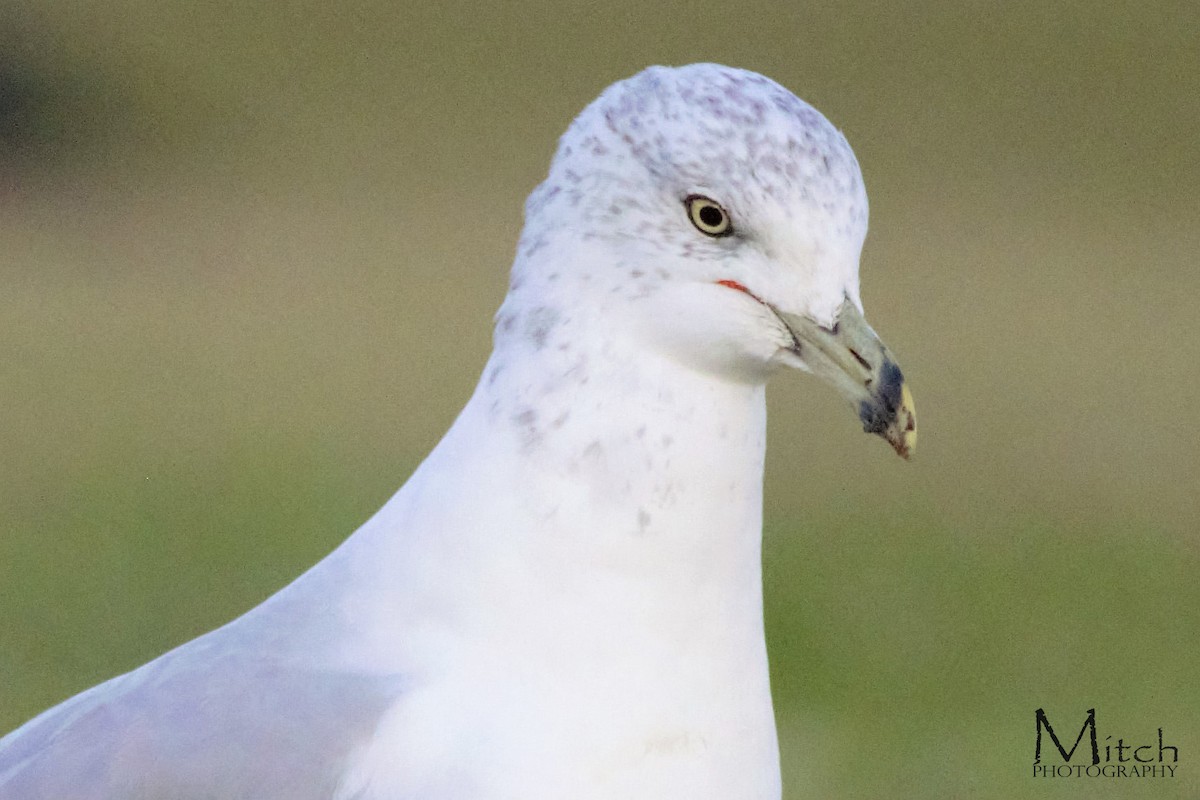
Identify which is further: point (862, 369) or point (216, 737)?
point (216, 737)

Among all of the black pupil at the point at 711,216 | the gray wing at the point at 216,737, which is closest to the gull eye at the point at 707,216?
the black pupil at the point at 711,216

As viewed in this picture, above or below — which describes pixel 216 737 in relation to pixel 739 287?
below

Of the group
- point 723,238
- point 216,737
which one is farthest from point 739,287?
point 216,737

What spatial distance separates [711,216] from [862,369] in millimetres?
151

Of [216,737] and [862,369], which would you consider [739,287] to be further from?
[216,737]

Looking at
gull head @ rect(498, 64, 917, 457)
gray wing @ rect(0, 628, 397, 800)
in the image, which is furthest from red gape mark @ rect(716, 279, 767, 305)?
gray wing @ rect(0, 628, 397, 800)

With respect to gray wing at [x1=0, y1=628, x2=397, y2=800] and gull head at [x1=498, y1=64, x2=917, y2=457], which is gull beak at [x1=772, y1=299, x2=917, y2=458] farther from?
gray wing at [x1=0, y1=628, x2=397, y2=800]

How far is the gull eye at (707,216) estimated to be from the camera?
1.19 m

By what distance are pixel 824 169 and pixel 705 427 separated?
8.1 inches

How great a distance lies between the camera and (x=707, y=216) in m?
1.20

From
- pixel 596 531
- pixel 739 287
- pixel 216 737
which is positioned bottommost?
pixel 216 737

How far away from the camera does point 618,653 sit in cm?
127

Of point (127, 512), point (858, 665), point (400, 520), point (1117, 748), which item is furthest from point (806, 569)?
point (400, 520)

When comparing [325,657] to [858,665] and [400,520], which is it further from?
[858,665]
